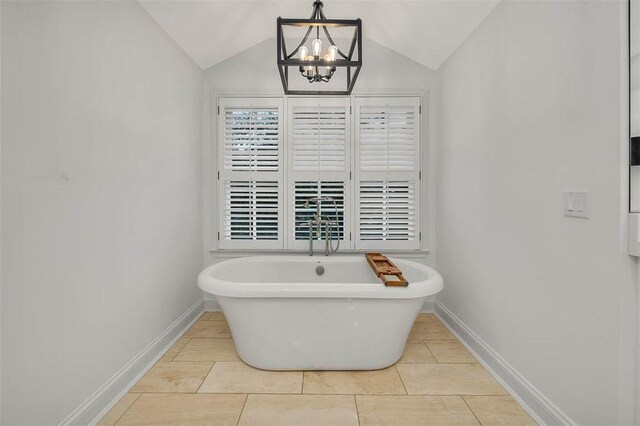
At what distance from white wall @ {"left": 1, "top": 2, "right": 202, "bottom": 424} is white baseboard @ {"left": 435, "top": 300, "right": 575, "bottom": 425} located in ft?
7.36

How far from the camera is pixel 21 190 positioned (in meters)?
1.22

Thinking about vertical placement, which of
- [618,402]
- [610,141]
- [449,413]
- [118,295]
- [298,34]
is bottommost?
[449,413]

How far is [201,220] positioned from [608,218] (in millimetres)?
2903

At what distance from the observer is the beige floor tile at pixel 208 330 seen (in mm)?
2541

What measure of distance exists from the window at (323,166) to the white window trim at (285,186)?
0.03 m

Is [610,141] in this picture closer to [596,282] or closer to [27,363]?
[596,282]

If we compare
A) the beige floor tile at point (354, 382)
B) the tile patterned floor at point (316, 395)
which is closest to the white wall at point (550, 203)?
the tile patterned floor at point (316, 395)

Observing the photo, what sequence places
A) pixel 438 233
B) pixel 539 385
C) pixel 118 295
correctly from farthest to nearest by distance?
pixel 438 233
pixel 118 295
pixel 539 385

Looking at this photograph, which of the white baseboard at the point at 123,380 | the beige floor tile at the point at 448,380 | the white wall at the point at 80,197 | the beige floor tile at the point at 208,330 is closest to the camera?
the white wall at the point at 80,197

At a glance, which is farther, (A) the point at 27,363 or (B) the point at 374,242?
(B) the point at 374,242

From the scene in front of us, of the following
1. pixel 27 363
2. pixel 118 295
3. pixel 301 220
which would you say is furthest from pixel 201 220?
pixel 27 363

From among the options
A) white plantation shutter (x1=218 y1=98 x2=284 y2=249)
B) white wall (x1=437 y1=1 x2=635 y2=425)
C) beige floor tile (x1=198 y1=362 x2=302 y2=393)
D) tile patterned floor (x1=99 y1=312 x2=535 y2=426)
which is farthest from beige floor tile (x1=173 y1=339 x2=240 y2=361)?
white wall (x1=437 y1=1 x2=635 y2=425)

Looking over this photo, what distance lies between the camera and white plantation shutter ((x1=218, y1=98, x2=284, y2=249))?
302 cm

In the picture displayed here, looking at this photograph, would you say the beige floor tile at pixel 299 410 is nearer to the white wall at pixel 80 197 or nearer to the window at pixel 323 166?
the white wall at pixel 80 197
